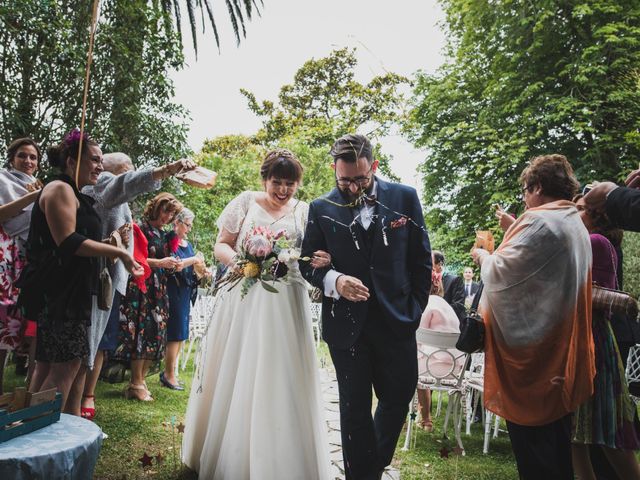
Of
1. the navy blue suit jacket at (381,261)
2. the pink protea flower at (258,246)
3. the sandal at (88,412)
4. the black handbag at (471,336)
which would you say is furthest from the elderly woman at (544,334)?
the sandal at (88,412)

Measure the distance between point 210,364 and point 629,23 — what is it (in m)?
13.2

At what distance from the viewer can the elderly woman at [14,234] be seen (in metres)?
3.48

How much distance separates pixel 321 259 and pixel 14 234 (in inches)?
96.1

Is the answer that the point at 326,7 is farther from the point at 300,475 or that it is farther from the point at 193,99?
the point at 193,99

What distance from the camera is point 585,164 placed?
12.2m

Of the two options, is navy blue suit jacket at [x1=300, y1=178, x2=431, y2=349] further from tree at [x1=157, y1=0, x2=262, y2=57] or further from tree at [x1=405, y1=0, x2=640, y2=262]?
tree at [x1=405, y1=0, x2=640, y2=262]

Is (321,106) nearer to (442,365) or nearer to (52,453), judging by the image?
(442,365)

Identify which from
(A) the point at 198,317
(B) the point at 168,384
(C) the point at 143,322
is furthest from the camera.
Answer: (A) the point at 198,317

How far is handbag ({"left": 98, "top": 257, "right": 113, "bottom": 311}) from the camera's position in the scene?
289 centimetres

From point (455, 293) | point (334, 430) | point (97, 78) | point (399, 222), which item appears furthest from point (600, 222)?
point (97, 78)

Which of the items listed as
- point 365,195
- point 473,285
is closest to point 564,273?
point 365,195

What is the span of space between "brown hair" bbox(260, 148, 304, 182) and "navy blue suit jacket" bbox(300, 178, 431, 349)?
1.26 ft

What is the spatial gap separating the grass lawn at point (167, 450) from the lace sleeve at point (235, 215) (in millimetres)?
1466

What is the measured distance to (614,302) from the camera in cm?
267
